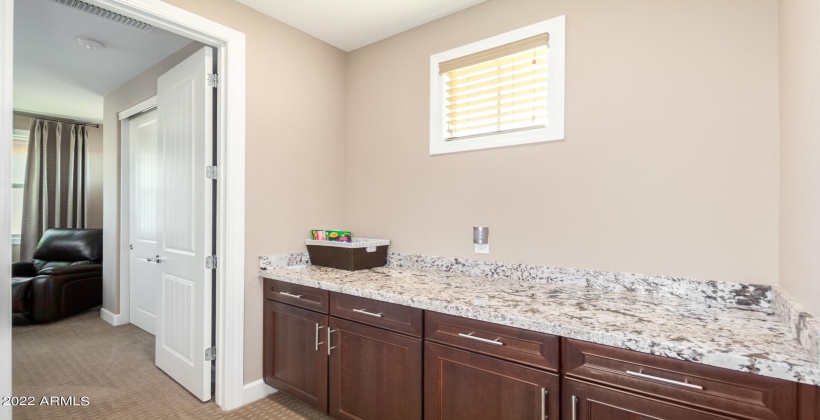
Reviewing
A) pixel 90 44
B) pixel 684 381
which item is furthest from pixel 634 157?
pixel 90 44

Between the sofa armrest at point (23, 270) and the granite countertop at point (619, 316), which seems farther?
the sofa armrest at point (23, 270)

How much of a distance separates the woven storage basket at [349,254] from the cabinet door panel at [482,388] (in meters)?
0.92

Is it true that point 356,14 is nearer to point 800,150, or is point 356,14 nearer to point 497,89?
point 497,89

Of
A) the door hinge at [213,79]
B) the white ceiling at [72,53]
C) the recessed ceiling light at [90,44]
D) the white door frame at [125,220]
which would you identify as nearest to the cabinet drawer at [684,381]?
the door hinge at [213,79]

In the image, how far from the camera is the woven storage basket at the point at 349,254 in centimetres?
239

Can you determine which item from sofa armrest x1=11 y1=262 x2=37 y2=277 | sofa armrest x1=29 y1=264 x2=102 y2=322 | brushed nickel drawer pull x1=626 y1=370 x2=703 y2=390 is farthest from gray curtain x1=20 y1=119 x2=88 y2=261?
brushed nickel drawer pull x1=626 y1=370 x2=703 y2=390

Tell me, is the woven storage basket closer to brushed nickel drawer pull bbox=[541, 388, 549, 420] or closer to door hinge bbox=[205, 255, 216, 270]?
door hinge bbox=[205, 255, 216, 270]

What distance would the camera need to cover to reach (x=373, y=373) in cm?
183

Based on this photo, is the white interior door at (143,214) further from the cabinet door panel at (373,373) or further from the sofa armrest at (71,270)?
the cabinet door panel at (373,373)

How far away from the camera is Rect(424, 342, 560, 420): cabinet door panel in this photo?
1.34 m

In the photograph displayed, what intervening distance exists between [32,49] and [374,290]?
3.75 metres

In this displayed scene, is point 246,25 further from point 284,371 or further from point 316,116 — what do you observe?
point 284,371

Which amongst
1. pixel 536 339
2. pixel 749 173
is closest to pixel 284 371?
pixel 536 339

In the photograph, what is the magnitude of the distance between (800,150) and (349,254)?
2.11 m
